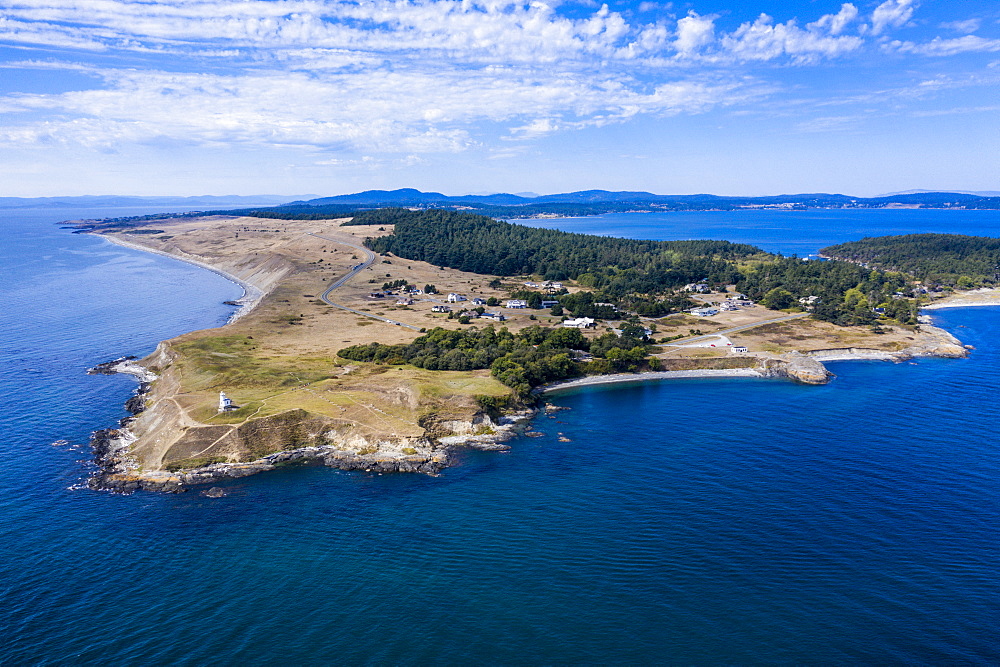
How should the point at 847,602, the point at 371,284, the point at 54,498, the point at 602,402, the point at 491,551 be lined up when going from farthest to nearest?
the point at 371,284
the point at 602,402
the point at 54,498
the point at 491,551
the point at 847,602

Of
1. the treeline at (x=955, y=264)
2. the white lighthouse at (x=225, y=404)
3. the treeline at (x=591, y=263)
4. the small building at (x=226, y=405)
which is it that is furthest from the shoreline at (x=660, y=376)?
the treeline at (x=955, y=264)

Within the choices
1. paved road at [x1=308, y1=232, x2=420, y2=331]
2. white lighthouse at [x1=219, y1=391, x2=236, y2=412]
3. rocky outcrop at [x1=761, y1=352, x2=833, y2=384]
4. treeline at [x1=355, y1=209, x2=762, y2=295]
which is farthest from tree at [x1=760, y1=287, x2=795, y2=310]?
white lighthouse at [x1=219, y1=391, x2=236, y2=412]

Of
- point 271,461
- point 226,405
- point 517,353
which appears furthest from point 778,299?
point 226,405

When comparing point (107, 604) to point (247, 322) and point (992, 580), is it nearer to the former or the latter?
point (992, 580)

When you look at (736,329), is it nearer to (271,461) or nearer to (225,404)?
(271,461)

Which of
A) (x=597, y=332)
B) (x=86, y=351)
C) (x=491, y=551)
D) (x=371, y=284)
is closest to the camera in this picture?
(x=491, y=551)

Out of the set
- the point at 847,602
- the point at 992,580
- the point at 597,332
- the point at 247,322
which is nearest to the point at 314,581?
the point at 847,602

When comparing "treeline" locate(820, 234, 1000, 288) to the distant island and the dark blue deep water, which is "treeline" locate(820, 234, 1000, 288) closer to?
the distant island
